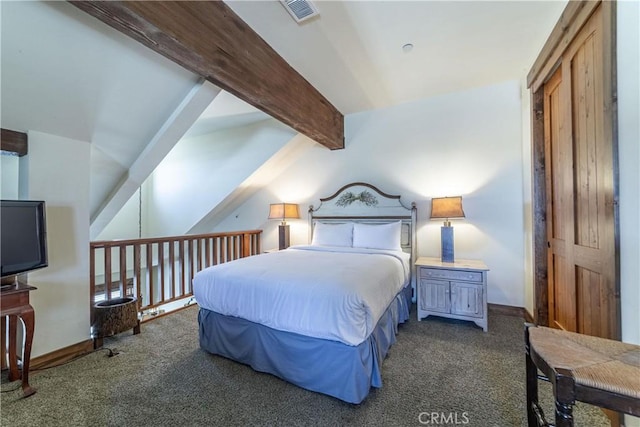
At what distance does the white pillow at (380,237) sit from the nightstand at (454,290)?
16.7 inches

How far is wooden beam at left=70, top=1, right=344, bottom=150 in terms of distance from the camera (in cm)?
140

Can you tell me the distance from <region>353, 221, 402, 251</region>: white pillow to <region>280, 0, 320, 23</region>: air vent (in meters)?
2.39

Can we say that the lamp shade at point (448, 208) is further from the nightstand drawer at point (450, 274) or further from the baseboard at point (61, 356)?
the baseboard at point (61, 356)

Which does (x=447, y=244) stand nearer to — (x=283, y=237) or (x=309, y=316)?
(x=309, y=316)

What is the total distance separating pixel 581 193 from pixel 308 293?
6.85 feet

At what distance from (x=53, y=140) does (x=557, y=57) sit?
4303 millimetres

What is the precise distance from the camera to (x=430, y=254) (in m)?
3.52

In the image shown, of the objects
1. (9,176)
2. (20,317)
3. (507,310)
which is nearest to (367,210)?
(507,310)

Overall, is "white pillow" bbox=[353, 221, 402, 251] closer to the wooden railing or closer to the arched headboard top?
the arched headboard top

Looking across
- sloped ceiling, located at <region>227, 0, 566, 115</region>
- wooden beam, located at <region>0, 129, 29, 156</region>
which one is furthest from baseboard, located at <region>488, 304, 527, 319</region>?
wooden beam, located at <region>0, 129, 29, 156</region>

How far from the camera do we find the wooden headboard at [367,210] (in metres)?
3.57

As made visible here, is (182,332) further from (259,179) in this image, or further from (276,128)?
(276,128)
